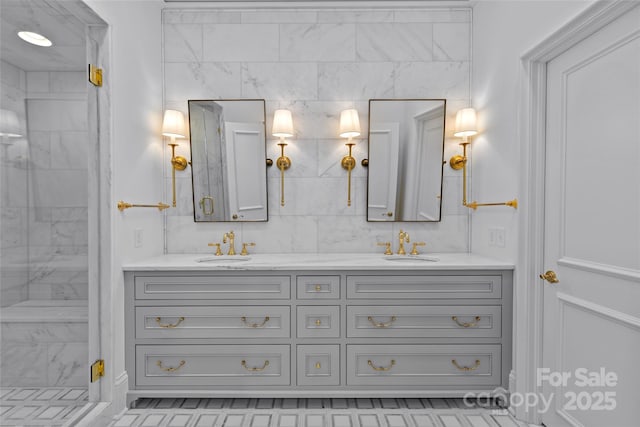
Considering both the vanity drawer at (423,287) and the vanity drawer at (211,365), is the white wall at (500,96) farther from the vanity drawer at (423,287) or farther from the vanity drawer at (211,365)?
the vanity drawer at (211,365)

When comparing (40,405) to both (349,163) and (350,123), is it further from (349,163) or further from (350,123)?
(350,123)

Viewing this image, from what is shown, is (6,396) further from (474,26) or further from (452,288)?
(474,26)

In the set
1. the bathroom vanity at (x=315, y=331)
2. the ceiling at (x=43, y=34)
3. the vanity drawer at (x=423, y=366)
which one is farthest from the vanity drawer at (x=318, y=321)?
the ceiling at (x=43, y=34)

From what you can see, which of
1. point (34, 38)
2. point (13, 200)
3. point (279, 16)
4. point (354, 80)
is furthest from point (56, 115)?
point (354, 80)

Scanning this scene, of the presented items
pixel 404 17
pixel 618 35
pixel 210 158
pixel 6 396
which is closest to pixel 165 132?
pixel 210 158

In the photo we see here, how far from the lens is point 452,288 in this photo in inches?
87.4

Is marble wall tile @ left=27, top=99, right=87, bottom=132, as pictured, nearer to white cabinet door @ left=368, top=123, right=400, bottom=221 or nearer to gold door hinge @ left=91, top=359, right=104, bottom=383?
gold door hinge @ left=91, top=359, right=104, bottom=383

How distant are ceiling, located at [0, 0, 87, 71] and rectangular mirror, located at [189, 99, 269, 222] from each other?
0.93 meters

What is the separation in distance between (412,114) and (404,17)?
758 mm

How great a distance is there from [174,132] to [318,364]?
192 centimetres

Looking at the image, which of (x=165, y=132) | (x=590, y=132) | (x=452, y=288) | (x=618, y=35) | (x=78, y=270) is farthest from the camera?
(x=165, y=132)

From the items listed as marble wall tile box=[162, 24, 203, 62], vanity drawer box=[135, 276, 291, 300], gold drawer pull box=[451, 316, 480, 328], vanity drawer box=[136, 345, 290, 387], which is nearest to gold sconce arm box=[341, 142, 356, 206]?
vanity drawer box=[135, 276, 291, 300]

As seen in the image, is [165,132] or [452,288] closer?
[452,288]

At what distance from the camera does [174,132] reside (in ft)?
8.70
